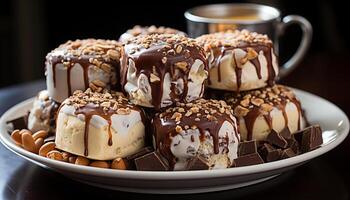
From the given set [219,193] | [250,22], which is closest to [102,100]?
[219,193]

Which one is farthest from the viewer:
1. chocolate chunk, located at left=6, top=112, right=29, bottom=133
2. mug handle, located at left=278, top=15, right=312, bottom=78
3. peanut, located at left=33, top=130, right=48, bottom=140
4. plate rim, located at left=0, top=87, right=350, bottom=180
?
mug handle, located at left=278, top=15, right=312, bottom=78

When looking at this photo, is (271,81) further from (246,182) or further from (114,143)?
(114,143)

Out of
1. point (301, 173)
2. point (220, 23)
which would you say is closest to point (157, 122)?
point (301, 173)

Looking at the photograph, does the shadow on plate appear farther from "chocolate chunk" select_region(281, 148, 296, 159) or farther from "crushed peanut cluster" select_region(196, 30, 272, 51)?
"crushed peanut cluster" select_region(196, 30, 272, 51)

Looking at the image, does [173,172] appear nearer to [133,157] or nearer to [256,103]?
[133,157]

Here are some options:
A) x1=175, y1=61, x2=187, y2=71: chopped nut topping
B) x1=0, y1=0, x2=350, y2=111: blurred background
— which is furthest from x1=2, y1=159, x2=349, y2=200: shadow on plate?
x1=0, y1=0, x2=350, y2=111: blurred background

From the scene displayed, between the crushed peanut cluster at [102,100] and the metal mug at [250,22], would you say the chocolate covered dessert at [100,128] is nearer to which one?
the crushed peanut cluster at [102,100]
